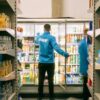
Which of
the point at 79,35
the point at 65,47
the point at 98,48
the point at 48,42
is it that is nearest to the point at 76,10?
the point at 79,35

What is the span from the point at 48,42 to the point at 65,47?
1.49 meters

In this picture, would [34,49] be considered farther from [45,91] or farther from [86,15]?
[86,15]

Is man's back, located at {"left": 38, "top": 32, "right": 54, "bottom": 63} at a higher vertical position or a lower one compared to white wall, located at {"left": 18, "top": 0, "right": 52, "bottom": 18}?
lower

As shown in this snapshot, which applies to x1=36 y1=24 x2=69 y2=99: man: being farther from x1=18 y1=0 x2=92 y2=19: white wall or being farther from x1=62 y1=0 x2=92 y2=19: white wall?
x1=62 y1=0 x2=92 y2=19: white wall

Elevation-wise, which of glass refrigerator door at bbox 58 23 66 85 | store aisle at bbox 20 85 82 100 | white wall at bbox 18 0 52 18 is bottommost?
store aisle at bbox 20 85 82 100

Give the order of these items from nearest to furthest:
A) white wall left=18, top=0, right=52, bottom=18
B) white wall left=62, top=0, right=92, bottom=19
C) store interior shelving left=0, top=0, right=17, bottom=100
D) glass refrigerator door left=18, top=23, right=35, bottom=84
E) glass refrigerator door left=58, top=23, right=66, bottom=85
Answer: store interior shelving left=0, top=0, right=17, bottom=100 < glass refrigerator door left=58, top=23, right=66, bottom=85 < glass refrigerator door left=18, top=23, right=35, bottom=84 < white wall left=18, top=0, right=52, bottom=18 < white wall left=62, top=0, right=92, bottom=19

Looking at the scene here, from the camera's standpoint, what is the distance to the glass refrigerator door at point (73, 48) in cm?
912

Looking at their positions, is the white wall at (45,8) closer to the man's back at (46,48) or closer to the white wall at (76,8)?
the white wall at (76,8)

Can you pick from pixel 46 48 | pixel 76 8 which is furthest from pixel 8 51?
pixel 76 8

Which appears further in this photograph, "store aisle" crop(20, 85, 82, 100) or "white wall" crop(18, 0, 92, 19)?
"white wall" crop(18, 0, 92, 19)

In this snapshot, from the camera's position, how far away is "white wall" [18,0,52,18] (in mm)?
9656

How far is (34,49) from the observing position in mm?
9133

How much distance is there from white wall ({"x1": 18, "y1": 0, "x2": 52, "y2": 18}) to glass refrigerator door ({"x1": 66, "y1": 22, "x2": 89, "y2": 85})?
100 cm

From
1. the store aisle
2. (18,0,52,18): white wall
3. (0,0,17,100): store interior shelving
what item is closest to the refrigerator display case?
(18,0,52,18): white wall
